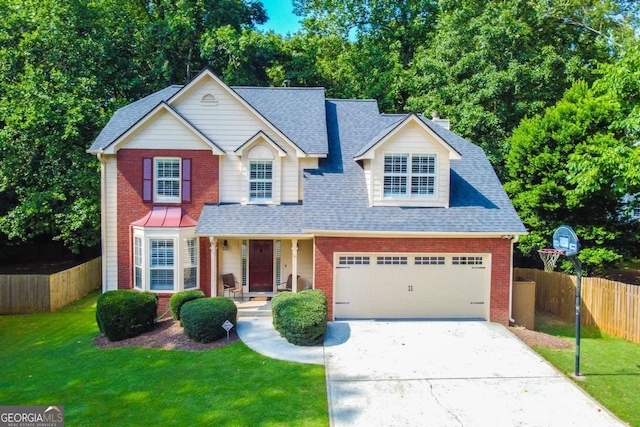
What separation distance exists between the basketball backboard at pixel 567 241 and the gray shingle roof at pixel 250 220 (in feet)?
25.9

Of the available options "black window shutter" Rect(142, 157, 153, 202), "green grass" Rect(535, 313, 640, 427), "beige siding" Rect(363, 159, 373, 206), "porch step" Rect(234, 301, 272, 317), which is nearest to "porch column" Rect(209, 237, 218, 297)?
"porch step" Rect(234, 301, 272, 317)

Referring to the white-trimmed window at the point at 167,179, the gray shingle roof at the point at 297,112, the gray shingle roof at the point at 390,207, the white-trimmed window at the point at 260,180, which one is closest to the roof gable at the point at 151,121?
the white-trimmed window at the point at 167,179

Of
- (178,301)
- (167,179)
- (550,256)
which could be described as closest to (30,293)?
(167,179)

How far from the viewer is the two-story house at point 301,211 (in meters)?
14.3

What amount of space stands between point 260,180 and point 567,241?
10503mm

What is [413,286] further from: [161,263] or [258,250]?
[161,263]

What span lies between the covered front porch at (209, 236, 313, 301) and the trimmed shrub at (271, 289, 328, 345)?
12.0 feet

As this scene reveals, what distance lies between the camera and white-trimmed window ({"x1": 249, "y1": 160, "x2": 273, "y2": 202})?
1669cm

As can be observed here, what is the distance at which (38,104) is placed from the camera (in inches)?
796

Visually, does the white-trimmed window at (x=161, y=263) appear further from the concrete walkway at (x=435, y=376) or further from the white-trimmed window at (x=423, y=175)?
the white-trimmed window at (x=423, y=175)

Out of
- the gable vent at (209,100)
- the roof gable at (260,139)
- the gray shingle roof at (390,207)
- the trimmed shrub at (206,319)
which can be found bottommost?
the trimmed shrub at (206,319)

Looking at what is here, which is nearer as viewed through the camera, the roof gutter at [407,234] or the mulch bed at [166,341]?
the mulch bed at [166,341]

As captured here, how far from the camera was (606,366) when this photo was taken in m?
11.5

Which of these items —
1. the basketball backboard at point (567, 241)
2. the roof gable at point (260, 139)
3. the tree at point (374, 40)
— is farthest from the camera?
the tree at point (374, 40)
